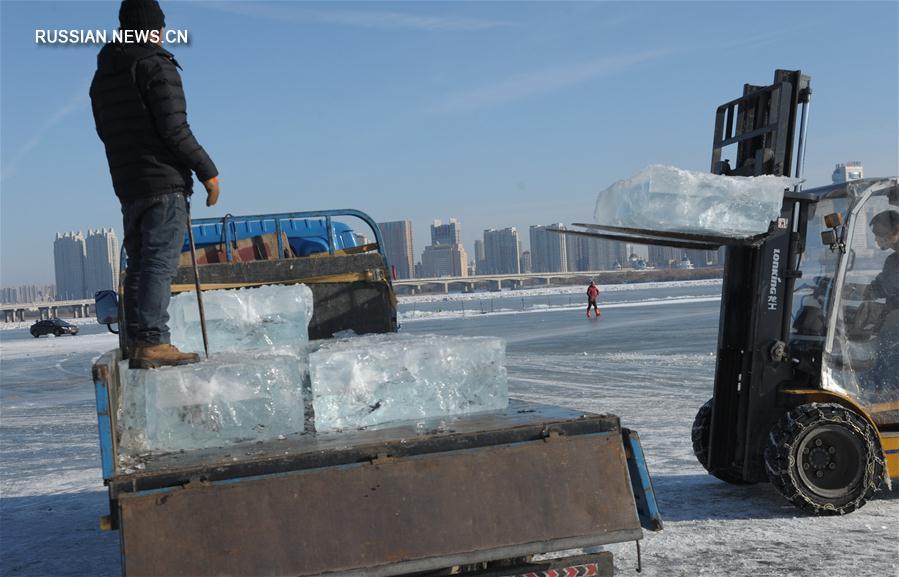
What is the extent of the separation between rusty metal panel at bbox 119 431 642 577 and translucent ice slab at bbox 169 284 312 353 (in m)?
1.74

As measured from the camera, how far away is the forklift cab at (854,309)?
21.2 ft

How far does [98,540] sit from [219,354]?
9.73ft

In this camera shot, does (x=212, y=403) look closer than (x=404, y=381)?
Yes

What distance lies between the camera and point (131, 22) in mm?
4418

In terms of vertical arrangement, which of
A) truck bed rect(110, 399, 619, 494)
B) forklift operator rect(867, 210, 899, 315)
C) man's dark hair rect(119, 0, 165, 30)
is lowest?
truck bed rect(110, 399, 619, 494)

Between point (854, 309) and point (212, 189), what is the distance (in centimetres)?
450

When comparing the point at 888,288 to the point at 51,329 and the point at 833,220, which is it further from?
the point at 51,329

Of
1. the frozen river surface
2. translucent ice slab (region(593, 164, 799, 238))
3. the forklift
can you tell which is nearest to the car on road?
the frozen river surface

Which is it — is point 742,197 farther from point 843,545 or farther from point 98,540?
point 98,540

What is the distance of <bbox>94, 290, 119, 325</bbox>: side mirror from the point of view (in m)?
6.61

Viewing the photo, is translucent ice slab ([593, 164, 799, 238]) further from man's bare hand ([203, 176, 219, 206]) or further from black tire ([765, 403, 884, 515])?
man's bare hand ([203, 176, 219, 206])

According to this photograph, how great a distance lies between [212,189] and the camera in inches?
180

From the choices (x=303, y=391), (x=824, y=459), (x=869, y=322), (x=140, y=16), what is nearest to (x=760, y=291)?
(x=869, y=322)

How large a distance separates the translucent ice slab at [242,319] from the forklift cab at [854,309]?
363 cm
